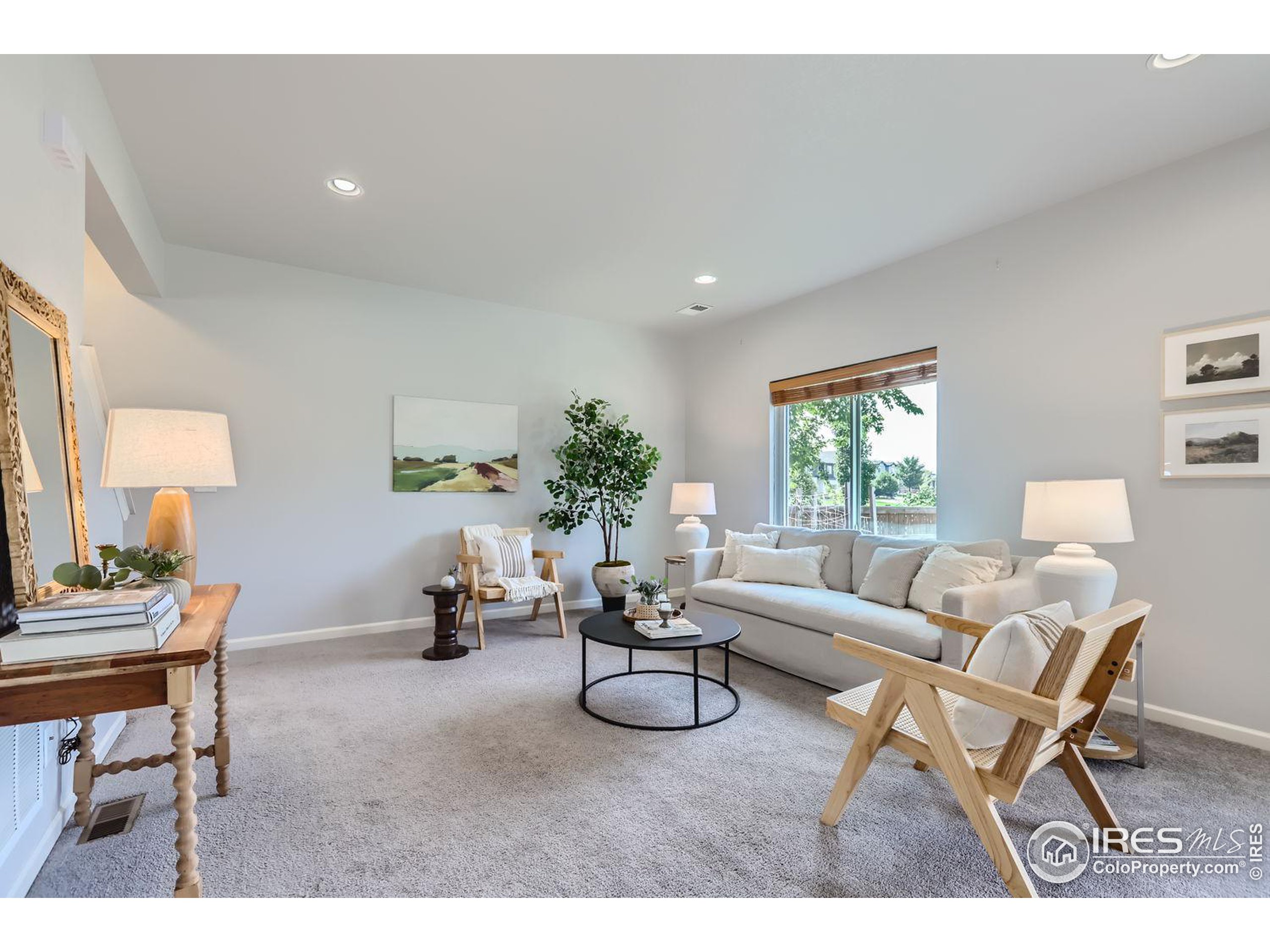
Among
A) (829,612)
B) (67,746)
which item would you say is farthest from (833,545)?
(67,746)

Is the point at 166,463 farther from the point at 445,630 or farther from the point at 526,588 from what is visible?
the point at 526,588

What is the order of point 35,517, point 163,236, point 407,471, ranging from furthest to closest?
point 407,471, point 163,236, point 35,517

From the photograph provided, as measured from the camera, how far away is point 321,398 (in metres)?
4.38

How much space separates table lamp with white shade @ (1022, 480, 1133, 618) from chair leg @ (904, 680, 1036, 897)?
138 cm

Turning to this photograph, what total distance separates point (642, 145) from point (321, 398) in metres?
2.97

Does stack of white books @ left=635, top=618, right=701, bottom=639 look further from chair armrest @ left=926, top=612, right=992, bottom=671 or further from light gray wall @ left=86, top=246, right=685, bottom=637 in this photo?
Answer: light gray wall @ left=86, top=246, right=685, bottom=637

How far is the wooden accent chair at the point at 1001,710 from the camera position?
153 cm

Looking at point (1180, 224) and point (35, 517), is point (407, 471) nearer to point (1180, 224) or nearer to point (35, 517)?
point (35, 517)

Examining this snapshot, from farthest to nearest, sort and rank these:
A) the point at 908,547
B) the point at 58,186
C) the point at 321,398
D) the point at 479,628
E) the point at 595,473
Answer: the point at 595,473 < the point at 321,398 < the point at 479,628 < the point at 908,547 < the point at 58,186

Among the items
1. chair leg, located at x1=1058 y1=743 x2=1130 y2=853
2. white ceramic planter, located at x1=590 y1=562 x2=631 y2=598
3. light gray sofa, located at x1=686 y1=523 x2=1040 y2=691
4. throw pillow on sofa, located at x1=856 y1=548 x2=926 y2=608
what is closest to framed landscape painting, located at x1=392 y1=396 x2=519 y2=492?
white ceramic planter, located at x1=590 y1=562 x2=631 y2=598

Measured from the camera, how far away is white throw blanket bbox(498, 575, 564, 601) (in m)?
4.28
